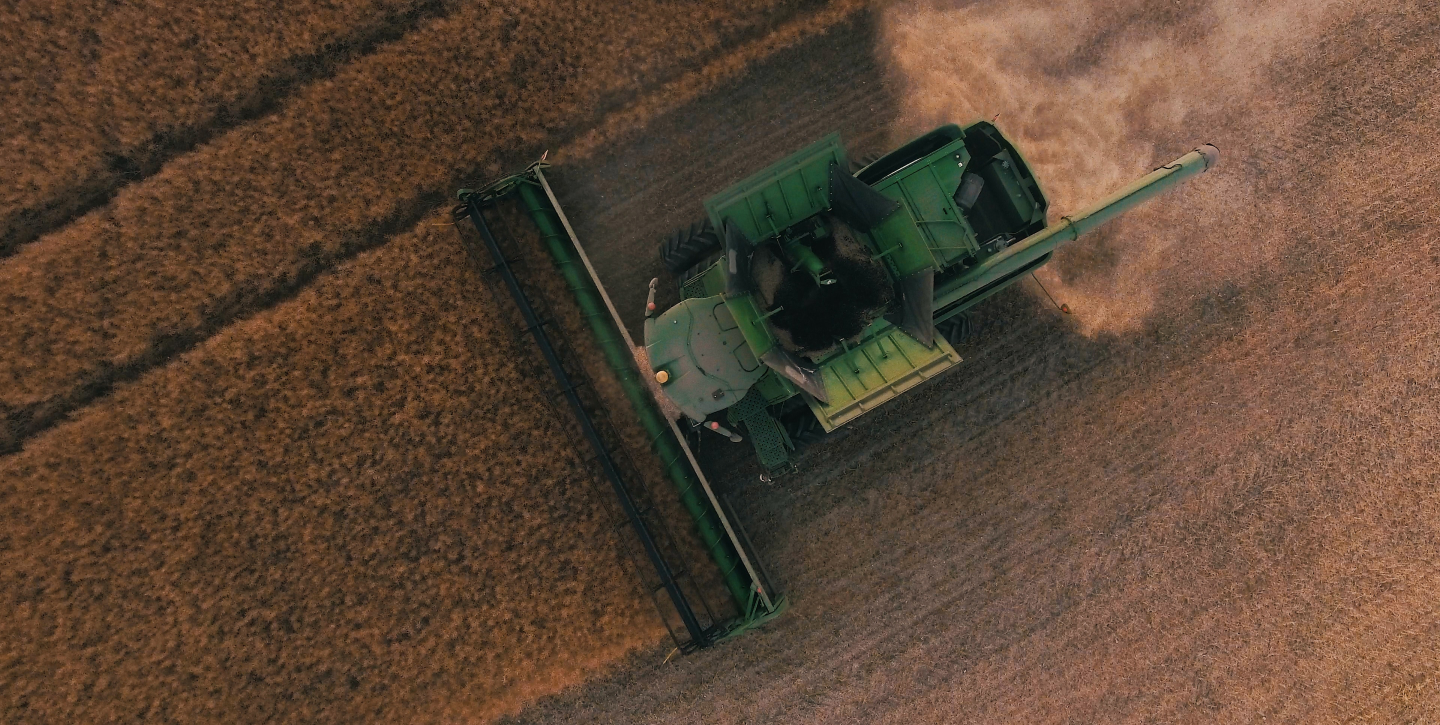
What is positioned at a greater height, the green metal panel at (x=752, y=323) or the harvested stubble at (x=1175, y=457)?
the green metal panel at (x=752, y=323)

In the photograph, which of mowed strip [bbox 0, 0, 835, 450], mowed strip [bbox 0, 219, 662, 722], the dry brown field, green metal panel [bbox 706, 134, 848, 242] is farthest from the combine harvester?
mowed strip [bbox 0, 0, 835, 450]

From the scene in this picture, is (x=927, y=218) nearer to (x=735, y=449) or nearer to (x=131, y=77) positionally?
(x=735, y=449)

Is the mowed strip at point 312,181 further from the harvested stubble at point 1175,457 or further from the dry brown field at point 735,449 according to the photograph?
the harvested stubble at point 1175,457

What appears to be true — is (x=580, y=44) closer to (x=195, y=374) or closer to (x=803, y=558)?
(x=195, y=374)

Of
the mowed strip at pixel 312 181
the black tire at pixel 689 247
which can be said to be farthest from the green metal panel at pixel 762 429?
the mowed strip at pixel 312 181

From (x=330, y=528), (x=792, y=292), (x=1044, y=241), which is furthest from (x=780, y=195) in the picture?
(x=330, y=528)
